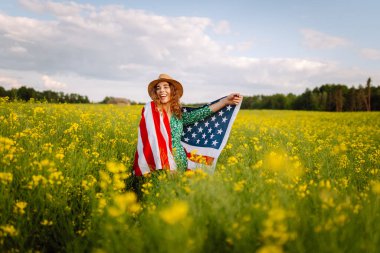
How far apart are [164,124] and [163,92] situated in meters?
0.57

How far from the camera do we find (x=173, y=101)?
5301mm

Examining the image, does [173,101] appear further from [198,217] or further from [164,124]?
[198,217]

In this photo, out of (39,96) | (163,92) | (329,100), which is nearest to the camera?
(163,92)

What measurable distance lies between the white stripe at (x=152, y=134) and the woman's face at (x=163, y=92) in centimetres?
25

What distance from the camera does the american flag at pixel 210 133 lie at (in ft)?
17.7

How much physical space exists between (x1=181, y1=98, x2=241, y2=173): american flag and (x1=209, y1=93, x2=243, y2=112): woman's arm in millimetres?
111

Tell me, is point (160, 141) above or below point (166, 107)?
below

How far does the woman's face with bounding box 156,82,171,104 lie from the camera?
5133 millimetres

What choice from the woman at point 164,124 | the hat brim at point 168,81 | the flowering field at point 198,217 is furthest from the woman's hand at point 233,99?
the flowering field at point 198,217

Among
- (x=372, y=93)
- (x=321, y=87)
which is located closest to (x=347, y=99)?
(x=372, y=93)

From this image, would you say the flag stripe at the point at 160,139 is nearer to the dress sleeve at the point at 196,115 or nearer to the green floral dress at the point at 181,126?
the green floral dress at the point at 181,126

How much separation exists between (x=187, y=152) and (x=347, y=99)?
66986mm

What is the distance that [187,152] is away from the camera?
5539 millimetres

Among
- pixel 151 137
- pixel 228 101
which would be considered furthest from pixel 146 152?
pixel 228 101
